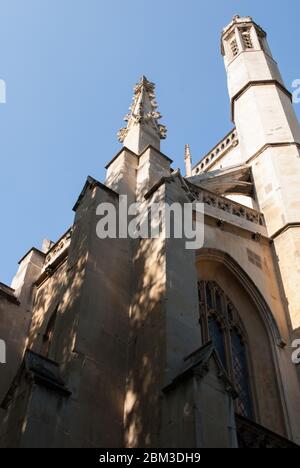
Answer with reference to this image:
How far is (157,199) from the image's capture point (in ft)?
25.8

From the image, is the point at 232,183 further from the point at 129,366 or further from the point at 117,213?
the point at 129,366

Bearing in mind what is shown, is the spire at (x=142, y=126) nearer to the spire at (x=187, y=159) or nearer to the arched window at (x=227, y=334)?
the arched window at (x=227, y=334)

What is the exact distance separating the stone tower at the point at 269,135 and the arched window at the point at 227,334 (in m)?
1.02

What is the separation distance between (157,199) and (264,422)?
12.2 feet

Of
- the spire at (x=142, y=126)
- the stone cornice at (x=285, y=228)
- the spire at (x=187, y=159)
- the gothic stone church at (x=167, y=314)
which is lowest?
the gothic stone church at (x=167, y=314)

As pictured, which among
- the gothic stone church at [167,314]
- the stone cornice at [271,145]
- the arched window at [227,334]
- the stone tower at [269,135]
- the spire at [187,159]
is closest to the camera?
the gothic stone church at [167,314]

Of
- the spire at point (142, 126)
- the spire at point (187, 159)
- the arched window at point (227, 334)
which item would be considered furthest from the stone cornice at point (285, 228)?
the spire at point (187, 159)

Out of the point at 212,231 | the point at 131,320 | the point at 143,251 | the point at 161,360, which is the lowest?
the point at 161,360

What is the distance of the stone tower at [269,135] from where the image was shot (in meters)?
10.2

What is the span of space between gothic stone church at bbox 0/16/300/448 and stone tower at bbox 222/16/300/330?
1.5 inches

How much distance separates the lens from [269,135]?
12.9 m

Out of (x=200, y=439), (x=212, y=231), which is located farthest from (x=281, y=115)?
(x=200, y=439)

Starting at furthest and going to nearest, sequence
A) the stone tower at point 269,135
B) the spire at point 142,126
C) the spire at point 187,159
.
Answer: the spire at point 187,159
the spire at point 142,126
the stone tower at point 269,135

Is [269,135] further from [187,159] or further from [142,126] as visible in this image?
[187,159]
